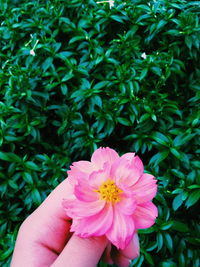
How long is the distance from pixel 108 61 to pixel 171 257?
87cm

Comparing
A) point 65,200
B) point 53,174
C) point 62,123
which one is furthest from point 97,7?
point 65,200

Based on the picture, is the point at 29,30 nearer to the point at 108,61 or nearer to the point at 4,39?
the point at 4,39

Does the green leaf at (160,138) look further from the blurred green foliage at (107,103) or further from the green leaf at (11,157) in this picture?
the green leaf at (11,157)

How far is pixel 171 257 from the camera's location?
1.41 metres

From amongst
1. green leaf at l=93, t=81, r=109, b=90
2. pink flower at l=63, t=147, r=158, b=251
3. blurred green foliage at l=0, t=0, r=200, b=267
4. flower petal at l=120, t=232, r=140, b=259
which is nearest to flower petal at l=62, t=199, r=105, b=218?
pink flower at l=63, t=147, r=158, b=251

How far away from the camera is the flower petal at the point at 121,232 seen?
654mm

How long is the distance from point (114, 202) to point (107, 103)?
947 mm

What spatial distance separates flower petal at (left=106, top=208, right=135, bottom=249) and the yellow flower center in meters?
0.04

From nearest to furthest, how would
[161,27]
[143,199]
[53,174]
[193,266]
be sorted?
→ [143,199], [193,266], [53,174], [161,27]

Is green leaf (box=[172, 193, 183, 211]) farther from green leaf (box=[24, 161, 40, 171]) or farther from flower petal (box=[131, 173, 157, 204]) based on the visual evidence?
flower petal (box=[131, 173, 157, 204])

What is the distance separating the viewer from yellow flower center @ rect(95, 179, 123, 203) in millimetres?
689

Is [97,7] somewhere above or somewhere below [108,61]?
above

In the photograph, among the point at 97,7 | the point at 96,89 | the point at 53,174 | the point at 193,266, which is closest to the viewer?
the point at 193,266

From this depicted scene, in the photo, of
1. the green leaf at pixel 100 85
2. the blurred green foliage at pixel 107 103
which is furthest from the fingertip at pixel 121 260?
the green leaf at pixel 100 85
